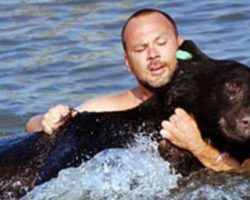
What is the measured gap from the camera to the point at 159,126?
247 inches

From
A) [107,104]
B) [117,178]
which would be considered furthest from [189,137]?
[107,104]

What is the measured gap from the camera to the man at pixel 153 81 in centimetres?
622

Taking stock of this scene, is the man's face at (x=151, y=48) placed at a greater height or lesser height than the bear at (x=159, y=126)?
greater

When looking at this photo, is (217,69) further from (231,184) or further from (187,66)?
(231,184)

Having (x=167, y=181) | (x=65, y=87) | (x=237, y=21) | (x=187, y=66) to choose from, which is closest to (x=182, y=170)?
(x=167, y=181)

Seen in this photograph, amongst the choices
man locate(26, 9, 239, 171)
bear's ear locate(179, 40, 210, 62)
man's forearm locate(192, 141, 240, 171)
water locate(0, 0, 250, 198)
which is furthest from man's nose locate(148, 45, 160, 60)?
water locate(0, 0, 250, 198)

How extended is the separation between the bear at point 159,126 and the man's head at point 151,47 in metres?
0.26

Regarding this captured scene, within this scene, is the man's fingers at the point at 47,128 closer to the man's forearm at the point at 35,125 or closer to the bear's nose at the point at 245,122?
the man's forearm at the point at 35,125

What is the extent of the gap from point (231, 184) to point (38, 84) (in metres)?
3.91

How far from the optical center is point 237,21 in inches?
450

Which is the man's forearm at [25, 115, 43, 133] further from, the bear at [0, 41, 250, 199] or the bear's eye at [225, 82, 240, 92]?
the bear's eye at [225, 82, 240, 92]

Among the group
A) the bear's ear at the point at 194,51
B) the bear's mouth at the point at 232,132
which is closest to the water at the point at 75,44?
the bear's ear at the point at 194,51

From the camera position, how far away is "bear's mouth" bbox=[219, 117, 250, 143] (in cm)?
609

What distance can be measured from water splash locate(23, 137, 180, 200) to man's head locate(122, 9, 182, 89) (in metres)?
0.59
